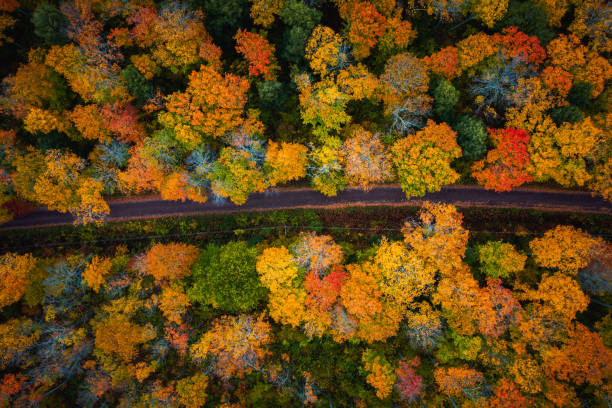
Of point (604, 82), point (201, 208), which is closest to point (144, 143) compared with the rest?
point (201, 208)

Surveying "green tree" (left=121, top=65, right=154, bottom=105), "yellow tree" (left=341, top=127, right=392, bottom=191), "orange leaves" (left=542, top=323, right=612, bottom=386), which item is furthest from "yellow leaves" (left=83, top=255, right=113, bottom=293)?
"orange leaves" (left=542, top=323, right=612, bottom=386)

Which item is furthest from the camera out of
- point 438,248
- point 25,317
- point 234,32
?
point 25,317

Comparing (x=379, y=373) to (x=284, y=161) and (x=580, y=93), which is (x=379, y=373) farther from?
(x=580, y=93)

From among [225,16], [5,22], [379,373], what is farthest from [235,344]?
[5,22]

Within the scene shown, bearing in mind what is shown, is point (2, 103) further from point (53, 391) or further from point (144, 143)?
point (53, 391)

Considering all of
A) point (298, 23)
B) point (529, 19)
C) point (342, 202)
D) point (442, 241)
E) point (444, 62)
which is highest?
point (298, 23)

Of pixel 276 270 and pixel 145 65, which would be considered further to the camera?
pixel 145 65

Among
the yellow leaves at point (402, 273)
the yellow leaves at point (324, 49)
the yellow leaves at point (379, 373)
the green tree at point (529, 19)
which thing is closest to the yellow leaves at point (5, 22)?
the yellow leaves at point (324, 49)
